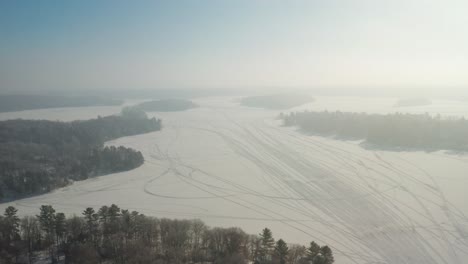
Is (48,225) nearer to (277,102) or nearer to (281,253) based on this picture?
(281,253)

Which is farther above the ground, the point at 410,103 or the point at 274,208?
the point at 410,103

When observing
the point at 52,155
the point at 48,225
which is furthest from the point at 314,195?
the point at 52,155

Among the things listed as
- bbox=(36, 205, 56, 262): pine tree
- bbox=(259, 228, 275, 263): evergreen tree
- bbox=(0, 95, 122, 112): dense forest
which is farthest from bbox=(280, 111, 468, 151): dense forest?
bbox=(0, 95, 122, 112): dense forest

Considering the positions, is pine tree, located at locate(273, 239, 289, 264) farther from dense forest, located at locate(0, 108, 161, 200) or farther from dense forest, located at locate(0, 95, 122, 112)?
dense forest, located at locate(0, 95, 122, 112)

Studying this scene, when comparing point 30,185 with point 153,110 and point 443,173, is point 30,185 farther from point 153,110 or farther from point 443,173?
point 153,110

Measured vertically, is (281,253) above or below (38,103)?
below

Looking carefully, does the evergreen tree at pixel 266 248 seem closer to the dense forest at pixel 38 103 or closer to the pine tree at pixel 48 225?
the pine tree at pixel 48 225

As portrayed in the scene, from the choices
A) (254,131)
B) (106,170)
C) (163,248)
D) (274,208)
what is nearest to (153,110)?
(254,131)

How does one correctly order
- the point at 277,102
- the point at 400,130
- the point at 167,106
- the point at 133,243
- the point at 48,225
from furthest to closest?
1. the point at 277,102
2. the point at 167,106
3. the point at 400,130
4. the point at 48,225
5. the point at 133,243
